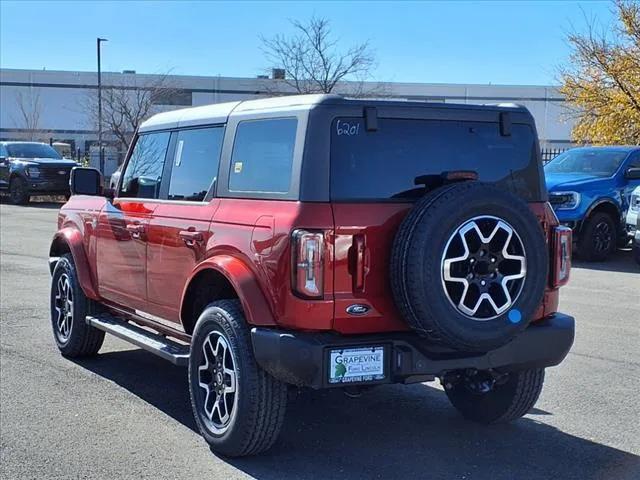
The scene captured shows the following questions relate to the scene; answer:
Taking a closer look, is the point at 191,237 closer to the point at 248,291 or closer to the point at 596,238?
the point at 248,291

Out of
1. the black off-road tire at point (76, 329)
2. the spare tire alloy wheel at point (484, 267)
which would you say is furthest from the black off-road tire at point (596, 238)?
the spare tire alloy wheel at point (484, 267)

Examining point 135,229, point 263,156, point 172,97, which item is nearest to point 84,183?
point 135,229

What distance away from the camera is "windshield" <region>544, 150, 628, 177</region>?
13363mm

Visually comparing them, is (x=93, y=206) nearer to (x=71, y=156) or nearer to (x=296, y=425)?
(x=296, y=425)

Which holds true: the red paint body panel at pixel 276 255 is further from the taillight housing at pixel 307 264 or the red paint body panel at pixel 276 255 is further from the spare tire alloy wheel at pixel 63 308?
the spare tire alloy wheel at pixel 63 308

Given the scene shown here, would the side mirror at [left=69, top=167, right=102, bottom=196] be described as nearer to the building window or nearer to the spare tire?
the spare tire

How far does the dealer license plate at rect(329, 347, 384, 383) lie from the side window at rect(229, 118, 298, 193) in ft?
2.99

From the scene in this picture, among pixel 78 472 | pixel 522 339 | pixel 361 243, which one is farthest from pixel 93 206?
pixel 522 339

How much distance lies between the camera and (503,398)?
16.6 ft

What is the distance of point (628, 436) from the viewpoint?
4965 millimetres

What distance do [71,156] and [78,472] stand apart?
132 feet

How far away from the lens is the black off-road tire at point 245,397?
427 centimetres

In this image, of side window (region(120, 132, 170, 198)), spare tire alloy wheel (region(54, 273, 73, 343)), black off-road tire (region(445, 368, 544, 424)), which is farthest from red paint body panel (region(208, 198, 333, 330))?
spare tire alloy wheel (region(54, 273, 73, 343))

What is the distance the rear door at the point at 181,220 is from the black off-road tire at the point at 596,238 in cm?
890
